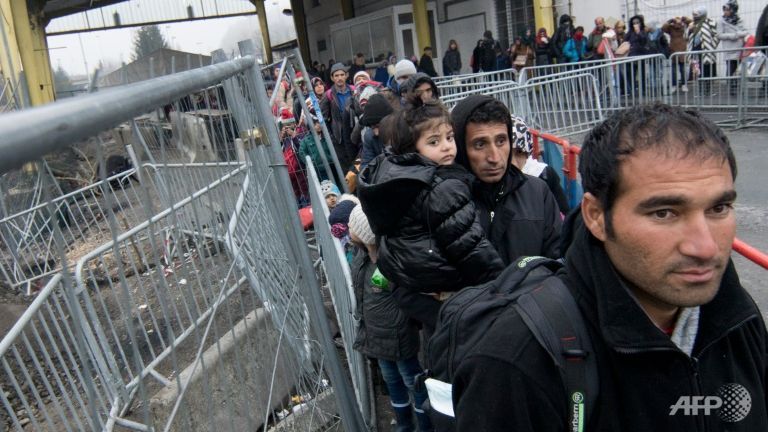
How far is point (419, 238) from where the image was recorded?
7.88ft

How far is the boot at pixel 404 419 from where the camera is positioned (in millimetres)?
3398

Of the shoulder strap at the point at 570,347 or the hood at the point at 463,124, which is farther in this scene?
the hood at the point at 463,124

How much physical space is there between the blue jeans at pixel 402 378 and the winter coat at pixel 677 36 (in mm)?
11642

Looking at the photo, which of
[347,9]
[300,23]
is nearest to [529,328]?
[347,9]

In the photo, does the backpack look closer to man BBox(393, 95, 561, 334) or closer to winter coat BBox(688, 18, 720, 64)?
man BBox(393, 95, 561, 334)

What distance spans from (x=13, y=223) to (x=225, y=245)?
4.97m

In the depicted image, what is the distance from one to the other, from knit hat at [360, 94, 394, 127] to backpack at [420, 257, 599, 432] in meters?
3.99

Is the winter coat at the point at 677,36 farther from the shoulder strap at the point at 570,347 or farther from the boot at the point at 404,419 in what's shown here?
the shoulder strap at the point at 570,347

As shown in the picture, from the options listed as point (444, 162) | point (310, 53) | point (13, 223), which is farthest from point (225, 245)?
point (310, 53)

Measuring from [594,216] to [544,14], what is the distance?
1685 centimetres

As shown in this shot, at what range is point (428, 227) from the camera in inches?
94.0

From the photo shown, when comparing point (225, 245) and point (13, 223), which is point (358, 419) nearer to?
point (225, 245)

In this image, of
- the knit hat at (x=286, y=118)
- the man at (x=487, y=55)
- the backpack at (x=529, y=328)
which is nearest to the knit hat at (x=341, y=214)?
the backpack at (x=529, y=328)

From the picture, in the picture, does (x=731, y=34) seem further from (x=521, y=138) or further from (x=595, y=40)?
(x=521, y=138)
